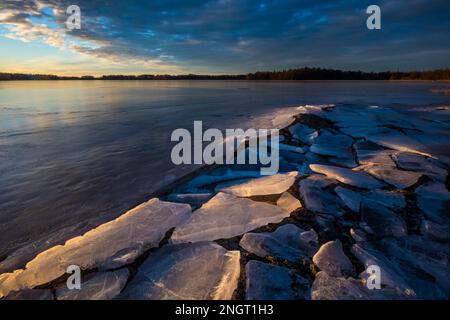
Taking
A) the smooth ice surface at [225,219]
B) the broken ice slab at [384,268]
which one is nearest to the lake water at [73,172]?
the smooth ice surface at [225,219]

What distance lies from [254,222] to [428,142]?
444cm

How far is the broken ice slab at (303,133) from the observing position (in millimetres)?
4934

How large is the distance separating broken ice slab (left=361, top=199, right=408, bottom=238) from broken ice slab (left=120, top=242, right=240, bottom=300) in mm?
1179

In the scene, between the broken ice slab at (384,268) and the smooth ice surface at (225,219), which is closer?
the broken ice slab at (384,268)

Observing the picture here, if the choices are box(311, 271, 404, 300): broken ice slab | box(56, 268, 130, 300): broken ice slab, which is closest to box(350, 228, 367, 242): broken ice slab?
box(311, 271, 404, 300): broken ice slab

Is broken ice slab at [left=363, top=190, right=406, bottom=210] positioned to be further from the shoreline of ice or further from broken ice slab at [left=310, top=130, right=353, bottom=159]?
broken ice slab at [left=310, top=130, right=353, bottom=159]

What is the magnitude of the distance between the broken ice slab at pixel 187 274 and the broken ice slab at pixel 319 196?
99cm

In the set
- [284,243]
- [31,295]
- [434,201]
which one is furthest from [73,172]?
[434,201]

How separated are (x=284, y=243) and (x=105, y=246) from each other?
1.35m

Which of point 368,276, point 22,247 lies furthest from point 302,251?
point 22,247

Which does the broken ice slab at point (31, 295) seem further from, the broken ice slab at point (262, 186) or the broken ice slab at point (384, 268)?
the broken ice slab at point (384, 268)

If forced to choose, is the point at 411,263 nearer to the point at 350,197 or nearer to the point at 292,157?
the point at 350,197
